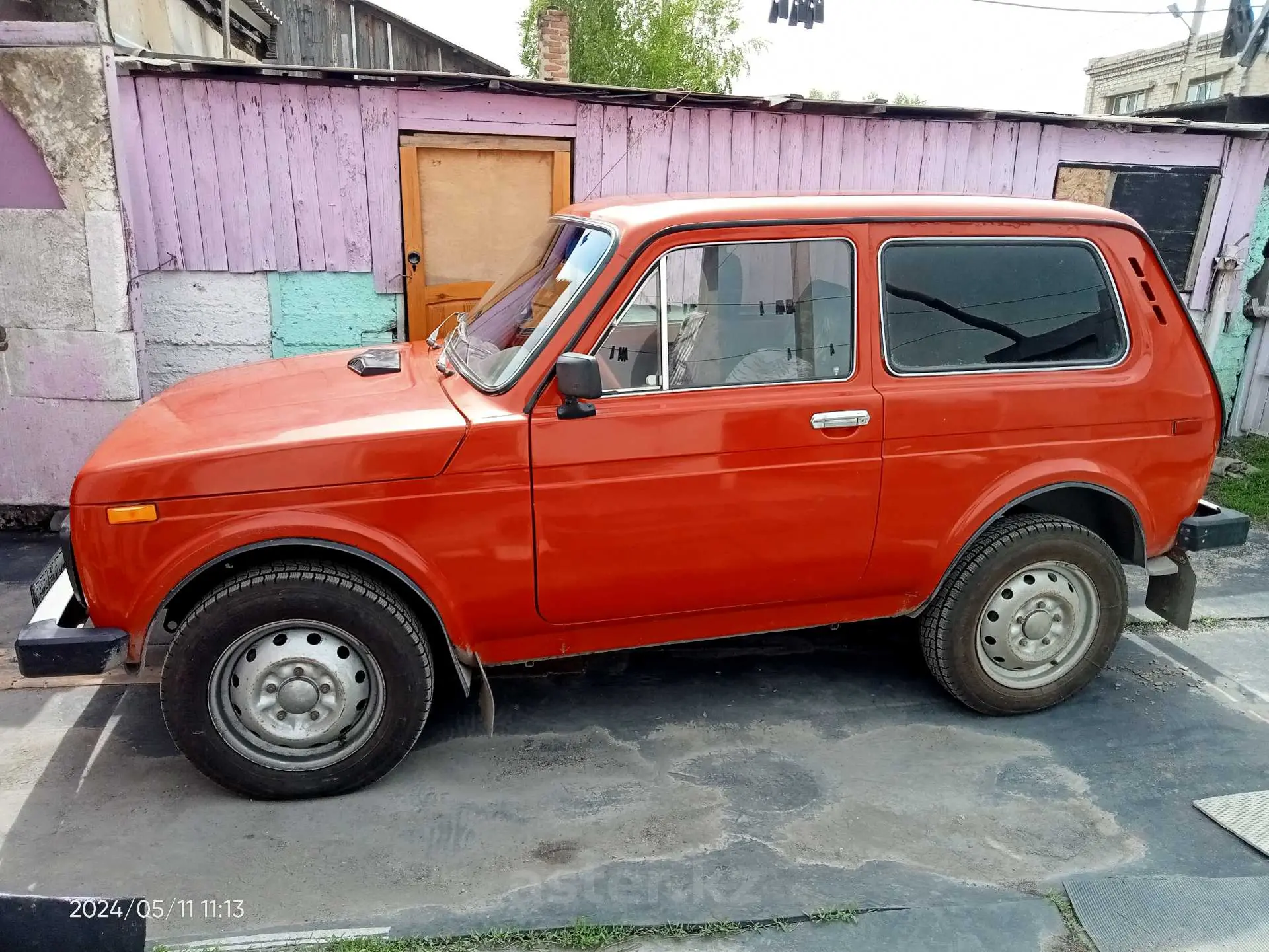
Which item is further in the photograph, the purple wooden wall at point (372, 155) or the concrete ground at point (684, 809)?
the purple wooden wall at point (372, 155)

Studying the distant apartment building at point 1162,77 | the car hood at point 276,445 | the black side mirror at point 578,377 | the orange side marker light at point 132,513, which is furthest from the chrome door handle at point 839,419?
the distant apartment building at point 1162,77

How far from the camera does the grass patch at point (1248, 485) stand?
6621 millimetres

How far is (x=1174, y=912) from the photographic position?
283 cm

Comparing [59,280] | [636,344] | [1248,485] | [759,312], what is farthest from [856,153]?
[59,280]

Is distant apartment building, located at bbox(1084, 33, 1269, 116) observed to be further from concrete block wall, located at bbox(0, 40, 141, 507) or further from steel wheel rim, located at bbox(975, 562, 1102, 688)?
concrete block wall, located at bbox(0, 40, 141, 507)

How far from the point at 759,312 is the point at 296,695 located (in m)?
2.17

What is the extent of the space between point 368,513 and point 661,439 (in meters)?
1.04

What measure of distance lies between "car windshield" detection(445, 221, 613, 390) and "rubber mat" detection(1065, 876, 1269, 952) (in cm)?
257

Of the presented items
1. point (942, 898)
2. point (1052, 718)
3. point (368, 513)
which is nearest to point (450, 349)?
point (368, 513)

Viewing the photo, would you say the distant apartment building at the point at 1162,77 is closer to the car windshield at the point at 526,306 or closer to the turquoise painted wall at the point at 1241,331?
the turquoise painted wall at the point at 1241,331

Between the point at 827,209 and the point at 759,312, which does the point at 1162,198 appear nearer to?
the point at 827,209

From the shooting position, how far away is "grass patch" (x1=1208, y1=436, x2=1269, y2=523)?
21.7 feet

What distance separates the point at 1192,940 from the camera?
8.91ft

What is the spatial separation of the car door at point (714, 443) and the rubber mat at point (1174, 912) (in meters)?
1.39
